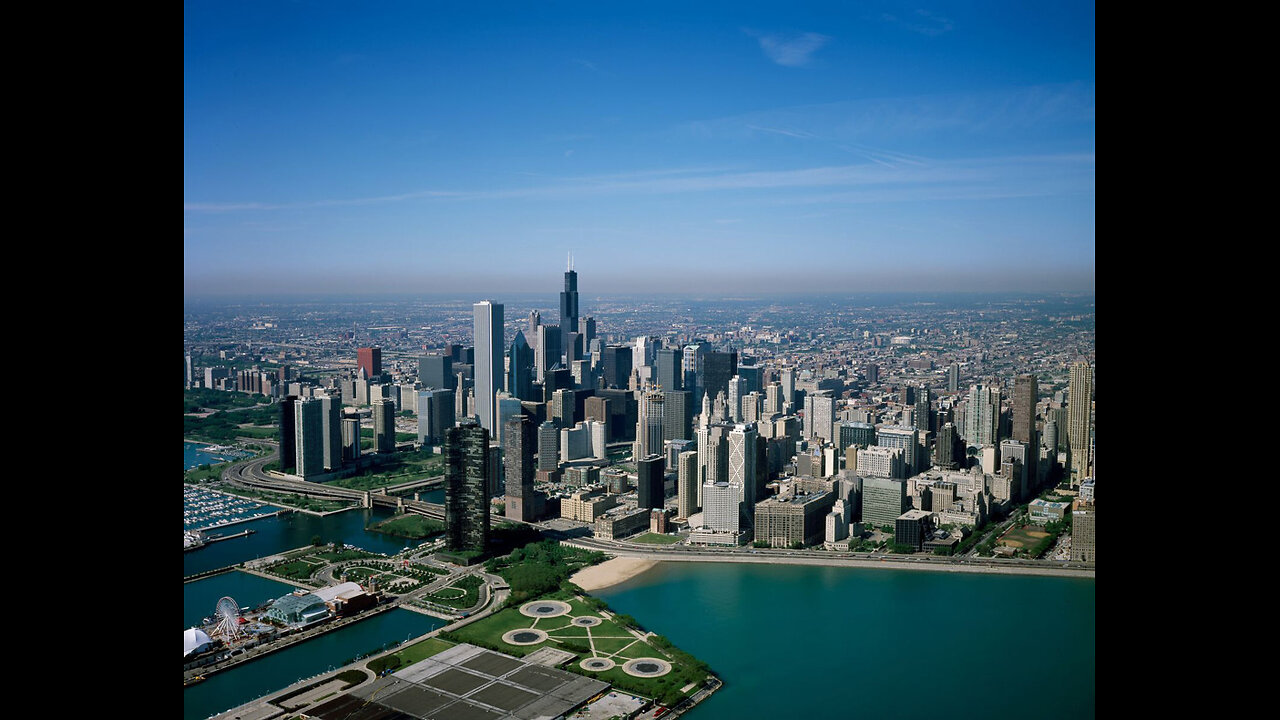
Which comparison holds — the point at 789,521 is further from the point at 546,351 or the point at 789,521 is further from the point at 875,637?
the point at 546,351

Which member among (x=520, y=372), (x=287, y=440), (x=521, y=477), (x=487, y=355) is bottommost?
(x=521, y=477)

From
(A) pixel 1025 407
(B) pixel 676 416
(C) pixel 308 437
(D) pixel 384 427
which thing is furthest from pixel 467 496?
(A) pixel 1025 407

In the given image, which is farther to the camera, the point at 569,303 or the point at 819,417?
the point at 569,303

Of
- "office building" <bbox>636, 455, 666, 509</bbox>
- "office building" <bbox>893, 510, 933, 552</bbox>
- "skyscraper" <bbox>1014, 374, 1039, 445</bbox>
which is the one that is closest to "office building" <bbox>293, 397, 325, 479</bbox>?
"office building" <bbox>636, 455, 666, 509</bbox>

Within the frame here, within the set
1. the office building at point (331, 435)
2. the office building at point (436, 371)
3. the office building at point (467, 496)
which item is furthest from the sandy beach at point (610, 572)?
the office building at point (436, 371)

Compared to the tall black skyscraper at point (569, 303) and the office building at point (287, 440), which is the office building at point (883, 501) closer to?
the office building at point (287, 440)

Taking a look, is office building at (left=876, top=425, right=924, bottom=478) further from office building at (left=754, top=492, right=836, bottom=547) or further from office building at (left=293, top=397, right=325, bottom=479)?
office building at (left=293, top=397, right=325, bottom=479)
